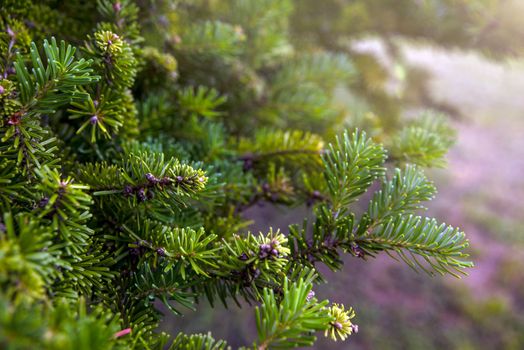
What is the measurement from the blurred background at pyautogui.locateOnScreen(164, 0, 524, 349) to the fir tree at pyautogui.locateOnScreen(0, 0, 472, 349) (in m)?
0.21

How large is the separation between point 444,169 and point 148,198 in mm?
922

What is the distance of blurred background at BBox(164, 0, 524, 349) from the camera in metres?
1.45

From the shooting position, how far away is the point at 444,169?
1157mm

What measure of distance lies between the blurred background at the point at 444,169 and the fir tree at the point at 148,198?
213mm

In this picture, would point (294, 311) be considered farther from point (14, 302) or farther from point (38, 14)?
point (38, 14)

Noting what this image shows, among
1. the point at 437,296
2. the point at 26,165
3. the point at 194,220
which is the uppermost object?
the point at 26,165

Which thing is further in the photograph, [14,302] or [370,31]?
[370,31]

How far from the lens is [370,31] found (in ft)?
5.16

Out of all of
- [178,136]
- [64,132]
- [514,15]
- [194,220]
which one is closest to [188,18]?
[178,136]

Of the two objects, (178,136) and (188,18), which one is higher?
(188,18)

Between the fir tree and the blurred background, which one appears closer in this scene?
the fir tree

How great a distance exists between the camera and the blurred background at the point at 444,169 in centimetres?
145

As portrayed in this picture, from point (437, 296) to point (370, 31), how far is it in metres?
4.82

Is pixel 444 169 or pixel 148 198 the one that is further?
pixel 444 169
